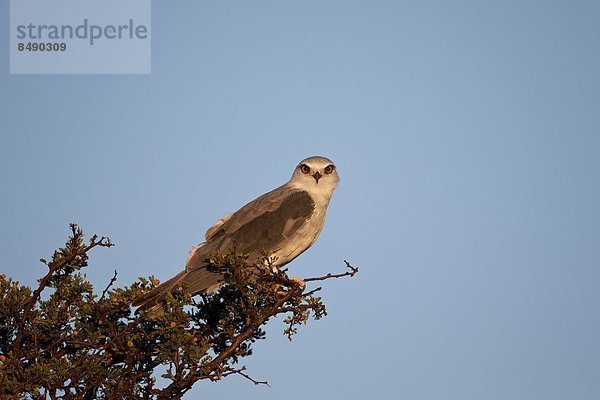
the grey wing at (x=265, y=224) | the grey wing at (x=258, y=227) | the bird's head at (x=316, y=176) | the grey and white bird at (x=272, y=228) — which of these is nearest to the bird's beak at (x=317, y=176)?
the bird's head at (x=316, y=176)

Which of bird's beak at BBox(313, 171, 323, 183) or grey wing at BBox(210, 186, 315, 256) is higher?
bird's beak at BBox(313, 171, 323, 183)

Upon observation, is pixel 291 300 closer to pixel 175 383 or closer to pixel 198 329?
pixel 198 329

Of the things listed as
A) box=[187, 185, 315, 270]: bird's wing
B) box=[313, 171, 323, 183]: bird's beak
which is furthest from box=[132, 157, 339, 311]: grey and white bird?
box=[313, 171, 323, 183]: bird's beak

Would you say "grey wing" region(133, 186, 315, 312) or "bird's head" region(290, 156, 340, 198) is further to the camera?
"bird's head" region(290, 156, 340, 198)

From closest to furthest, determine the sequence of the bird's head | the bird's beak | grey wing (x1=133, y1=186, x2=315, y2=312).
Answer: grey wing (x1=133, y1=186, x2=315, y2=312) → the bird's head → the bird's beak

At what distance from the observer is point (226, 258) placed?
22.0 feet

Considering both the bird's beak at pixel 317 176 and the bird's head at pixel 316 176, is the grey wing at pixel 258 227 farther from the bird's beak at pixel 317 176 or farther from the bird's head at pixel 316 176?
the bird's beak at pixel 317 176

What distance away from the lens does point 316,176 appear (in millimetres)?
10516

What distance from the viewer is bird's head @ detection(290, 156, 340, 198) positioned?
10.4m

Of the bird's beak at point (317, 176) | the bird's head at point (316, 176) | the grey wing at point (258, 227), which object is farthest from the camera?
the bird's beak at point (317, 176)

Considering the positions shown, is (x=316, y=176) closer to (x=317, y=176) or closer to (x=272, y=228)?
(x=317, y=176)

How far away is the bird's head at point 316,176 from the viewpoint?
34.0 ft

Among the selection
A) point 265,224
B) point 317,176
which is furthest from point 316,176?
Result: point 265,224

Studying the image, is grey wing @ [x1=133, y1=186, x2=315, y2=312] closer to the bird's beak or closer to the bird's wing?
the bird's wing
